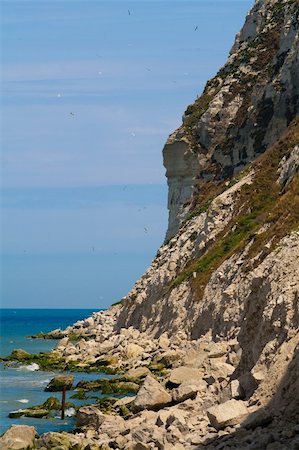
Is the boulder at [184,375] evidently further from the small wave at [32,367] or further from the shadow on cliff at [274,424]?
the small wave at [32,367]

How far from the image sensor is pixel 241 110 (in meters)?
103

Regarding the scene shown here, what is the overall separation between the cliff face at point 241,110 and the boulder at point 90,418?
2179 inches

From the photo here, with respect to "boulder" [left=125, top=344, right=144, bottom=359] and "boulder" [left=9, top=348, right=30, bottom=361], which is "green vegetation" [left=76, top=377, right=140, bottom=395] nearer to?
"boulder" [left=125, top=344, right=144, bottom=359]

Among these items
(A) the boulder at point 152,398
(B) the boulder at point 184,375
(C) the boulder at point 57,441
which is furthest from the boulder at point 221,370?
(C) the boulder at point 57,441

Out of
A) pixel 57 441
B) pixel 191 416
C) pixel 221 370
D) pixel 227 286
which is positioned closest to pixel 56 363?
pixel 227 286

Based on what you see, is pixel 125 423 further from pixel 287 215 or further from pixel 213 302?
pixel 213 302

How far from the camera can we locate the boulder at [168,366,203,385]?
4447 centimetres

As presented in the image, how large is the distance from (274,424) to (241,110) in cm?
7354

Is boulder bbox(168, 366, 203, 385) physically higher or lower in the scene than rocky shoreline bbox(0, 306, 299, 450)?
higher

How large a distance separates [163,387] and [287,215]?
46.1 feet

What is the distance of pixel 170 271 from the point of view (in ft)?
271

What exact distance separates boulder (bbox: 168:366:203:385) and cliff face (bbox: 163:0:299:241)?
50.6m

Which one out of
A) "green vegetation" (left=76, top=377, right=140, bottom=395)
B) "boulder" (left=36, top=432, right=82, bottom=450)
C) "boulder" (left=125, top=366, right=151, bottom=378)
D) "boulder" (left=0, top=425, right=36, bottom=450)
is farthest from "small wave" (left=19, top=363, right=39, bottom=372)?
"boulder" (left=36, top=432, right=82, bottom=450)

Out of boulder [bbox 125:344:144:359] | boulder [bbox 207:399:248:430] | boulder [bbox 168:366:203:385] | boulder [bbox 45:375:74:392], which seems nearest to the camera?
boulder [bbox 207:399:248:430]
